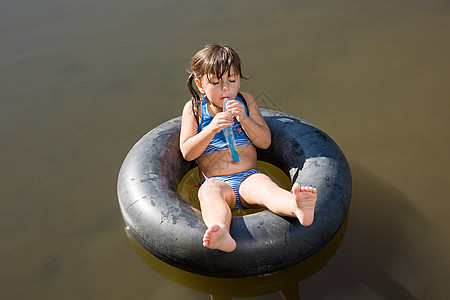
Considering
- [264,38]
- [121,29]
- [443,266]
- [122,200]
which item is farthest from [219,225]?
[121,29]

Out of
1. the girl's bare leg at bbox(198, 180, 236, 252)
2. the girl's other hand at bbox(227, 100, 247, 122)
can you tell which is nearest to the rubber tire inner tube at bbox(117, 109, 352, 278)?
the girl's bare leg at bbox(198, 180, 236, 252)

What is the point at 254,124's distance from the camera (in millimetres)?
2559

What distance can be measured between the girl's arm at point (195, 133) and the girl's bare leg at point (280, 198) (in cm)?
29

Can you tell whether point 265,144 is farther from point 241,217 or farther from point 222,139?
point 241,217

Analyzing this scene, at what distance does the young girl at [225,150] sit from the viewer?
84.0 inches

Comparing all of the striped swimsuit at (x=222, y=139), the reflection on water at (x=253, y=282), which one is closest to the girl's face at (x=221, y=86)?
the striped swimsuit at (x=222, y=139)

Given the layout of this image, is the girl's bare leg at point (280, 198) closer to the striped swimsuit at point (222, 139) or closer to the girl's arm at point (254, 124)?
the striped swimsuit at point (222, 139)

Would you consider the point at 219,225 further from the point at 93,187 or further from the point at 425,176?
the point at 425,176

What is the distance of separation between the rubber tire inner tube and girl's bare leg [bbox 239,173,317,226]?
60 millimetres

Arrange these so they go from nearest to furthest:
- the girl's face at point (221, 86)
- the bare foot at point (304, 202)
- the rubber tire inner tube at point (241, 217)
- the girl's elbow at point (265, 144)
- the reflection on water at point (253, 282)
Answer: the bare foot at point (304, 202) < the rubber tire inner tube at point (241, 217) < the reflection on water at point (253, 282) < the girl's face at point (221, 86) < the girl's elbow at point (265, 144)

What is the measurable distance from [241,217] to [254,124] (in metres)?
0.54

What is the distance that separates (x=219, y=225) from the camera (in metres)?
2.13

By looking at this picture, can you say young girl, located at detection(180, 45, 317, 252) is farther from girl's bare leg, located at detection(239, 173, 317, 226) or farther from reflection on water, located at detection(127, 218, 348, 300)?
reflection on water, located at detection(127, 218, 348, 300)

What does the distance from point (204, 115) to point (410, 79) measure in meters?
1.92
